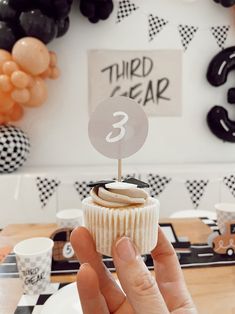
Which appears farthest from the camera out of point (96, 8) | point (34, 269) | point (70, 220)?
point (96, 8)

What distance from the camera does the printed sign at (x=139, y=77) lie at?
111 inches

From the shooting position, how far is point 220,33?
9.53ft

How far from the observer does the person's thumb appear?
1.79ft

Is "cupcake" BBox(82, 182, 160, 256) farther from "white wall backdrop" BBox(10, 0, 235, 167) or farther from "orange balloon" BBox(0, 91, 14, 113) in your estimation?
"white wall backdrop" BBox(10, 0, 235, 167)

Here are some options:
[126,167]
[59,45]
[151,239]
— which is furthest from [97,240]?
[59,45]

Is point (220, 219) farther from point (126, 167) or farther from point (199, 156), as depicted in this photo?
point (199, 156)

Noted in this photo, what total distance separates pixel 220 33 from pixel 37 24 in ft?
5.19

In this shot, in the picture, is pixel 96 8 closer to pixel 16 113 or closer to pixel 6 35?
pixel 6 35

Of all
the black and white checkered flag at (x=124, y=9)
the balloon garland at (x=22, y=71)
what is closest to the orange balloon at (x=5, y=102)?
the balloon garland at (x=22, y=71)

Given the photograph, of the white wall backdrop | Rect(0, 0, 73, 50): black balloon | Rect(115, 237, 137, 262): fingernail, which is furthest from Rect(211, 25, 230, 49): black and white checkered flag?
Rect(115, 237, 137, 262): fingernail

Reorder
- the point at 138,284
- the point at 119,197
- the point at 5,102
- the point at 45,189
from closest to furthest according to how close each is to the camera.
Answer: the point at 138,284, the point at 119,197, the point at 5,102, the point at 45,189

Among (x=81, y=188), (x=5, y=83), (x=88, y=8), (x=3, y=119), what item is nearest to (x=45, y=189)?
(x=81, y=188)

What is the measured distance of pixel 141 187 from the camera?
27.8 inches

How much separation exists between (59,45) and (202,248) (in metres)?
2.18
